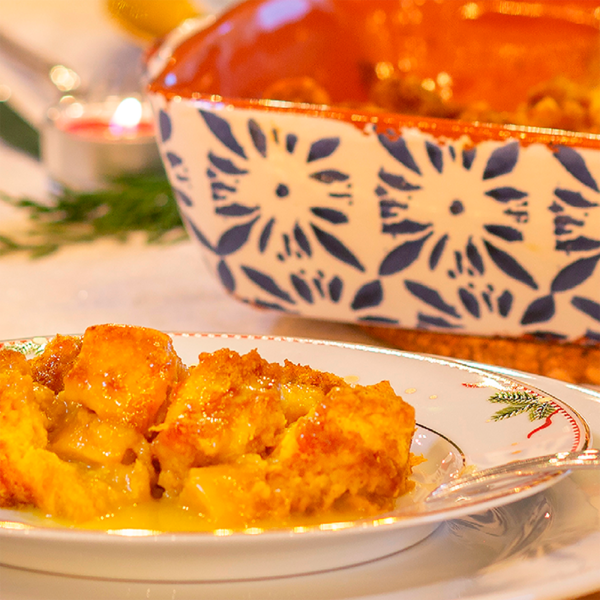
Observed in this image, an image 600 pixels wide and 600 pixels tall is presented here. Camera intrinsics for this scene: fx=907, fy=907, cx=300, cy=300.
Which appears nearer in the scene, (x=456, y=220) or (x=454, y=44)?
(x=456, y=220)

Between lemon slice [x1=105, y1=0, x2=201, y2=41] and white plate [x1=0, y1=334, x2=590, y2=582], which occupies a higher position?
lemon slice [x1=105, y1=0, x2=201, y2=41]

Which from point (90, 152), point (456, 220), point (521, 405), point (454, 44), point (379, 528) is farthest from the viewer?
point (90, 152)

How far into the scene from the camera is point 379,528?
13.8 inches

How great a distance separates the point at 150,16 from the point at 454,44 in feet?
1.58

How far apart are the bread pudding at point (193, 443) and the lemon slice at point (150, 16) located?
0.99 metres

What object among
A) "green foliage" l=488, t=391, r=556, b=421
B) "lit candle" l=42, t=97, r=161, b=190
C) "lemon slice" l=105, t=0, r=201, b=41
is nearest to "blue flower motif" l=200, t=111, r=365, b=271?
"green foliage" l=488, t=391, r=556, b=421

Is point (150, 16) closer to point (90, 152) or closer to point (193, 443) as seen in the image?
point (90, 152)

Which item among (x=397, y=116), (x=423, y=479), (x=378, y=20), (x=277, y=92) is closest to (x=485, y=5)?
(x=378, y=20)

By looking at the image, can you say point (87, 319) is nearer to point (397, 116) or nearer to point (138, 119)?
point (397, 116)

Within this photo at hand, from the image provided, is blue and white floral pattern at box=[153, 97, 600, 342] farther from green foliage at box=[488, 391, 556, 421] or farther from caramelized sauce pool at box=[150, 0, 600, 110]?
caramelized sauce pool at box=[150, 0, 600, 110]

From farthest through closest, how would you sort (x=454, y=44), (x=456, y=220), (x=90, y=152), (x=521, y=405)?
(x=90, y=152), (x=454, y=44), (x=456, y=220), (x=521, y=405)

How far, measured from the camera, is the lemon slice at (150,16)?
1312mm

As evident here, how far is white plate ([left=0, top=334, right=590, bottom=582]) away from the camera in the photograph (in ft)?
1.14

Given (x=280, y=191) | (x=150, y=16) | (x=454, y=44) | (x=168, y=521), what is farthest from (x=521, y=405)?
(x=150, y=16)
